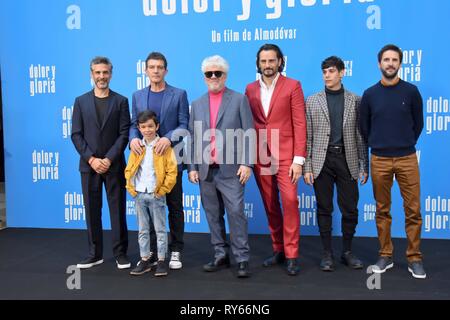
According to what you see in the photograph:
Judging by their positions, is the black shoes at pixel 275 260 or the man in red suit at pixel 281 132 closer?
the man in red suit at pixel 281 132

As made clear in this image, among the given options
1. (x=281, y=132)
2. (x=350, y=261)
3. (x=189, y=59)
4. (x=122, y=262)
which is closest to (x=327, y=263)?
(x=350, y=261)

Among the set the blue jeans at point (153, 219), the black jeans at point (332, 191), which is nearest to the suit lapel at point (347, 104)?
the black jeans at point (332, 191)

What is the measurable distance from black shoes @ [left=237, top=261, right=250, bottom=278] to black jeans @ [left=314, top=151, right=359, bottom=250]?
25.0 inches

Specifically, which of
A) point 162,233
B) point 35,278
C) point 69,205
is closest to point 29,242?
point 69,205

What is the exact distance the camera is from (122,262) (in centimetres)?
355

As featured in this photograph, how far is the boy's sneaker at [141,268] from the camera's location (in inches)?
132

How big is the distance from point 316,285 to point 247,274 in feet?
1.60

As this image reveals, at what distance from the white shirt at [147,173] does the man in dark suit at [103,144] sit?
29 centimetres

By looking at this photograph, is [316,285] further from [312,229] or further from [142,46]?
[142,46]

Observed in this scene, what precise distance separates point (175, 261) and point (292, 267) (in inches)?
35.1

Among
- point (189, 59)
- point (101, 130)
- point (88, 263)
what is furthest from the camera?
point (189, 59)

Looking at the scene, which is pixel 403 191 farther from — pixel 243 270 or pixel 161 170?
pixel 161 170

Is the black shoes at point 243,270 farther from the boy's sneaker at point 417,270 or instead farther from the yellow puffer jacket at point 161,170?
the boy's sneaker at point 417,270

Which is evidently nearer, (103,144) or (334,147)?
(334,147)
